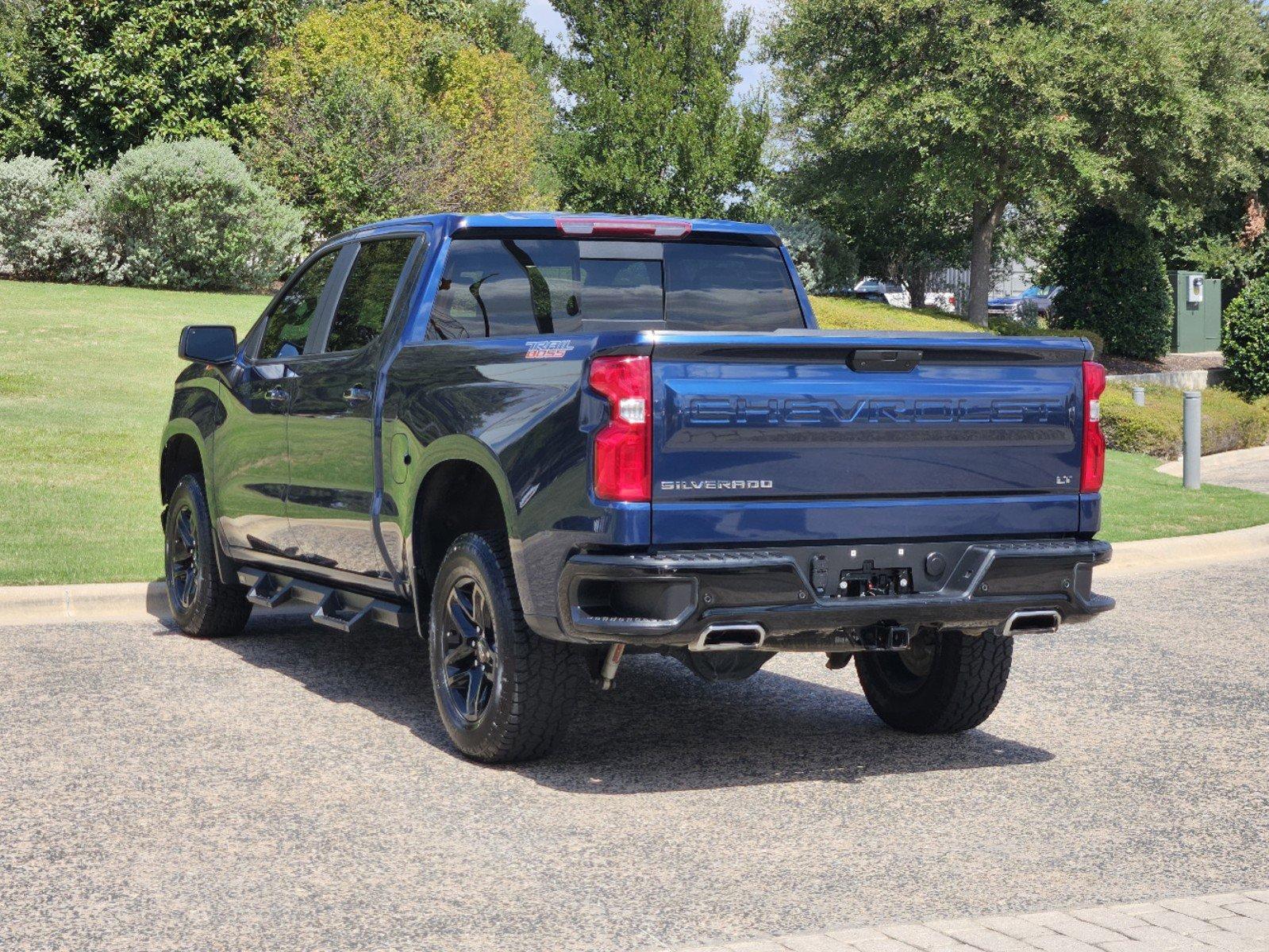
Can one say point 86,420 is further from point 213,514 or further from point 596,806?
point 596,806

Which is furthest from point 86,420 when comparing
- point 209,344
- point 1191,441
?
point 1191,441

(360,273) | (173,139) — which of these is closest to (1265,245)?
(173,139)

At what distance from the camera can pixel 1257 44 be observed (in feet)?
131

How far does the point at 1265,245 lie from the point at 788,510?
40491 millimetres

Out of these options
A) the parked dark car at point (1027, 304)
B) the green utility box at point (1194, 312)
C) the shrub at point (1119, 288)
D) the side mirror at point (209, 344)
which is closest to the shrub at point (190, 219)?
the shrub at point (1119, 288)

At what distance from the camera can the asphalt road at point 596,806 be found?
4.58 m

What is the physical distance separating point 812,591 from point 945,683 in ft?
5.08

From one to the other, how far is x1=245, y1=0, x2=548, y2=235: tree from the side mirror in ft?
87.4

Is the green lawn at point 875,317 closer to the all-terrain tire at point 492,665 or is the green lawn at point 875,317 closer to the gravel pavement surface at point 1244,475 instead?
the gravel pavement surface at point 1244,475

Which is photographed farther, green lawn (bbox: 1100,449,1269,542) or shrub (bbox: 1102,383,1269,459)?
shrub (bbox: 1102,383,1269,459)

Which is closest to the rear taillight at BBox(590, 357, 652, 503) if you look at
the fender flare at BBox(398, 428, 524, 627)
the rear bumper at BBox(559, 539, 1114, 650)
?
the rear bumper at BBox(559, 539, 1114, 650)

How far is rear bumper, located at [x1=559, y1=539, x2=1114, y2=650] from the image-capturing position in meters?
5.36

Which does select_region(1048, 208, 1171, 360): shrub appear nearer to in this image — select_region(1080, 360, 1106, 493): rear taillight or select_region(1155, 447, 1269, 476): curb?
select_region(1155, 447, 1269, 476): curb

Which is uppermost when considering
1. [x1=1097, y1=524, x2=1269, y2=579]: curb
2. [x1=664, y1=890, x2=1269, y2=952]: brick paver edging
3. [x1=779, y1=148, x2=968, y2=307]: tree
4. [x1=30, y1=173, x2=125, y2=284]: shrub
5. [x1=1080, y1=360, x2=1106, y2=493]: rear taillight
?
[x1=779, y1=148, x2=968, y2=307]: tree
